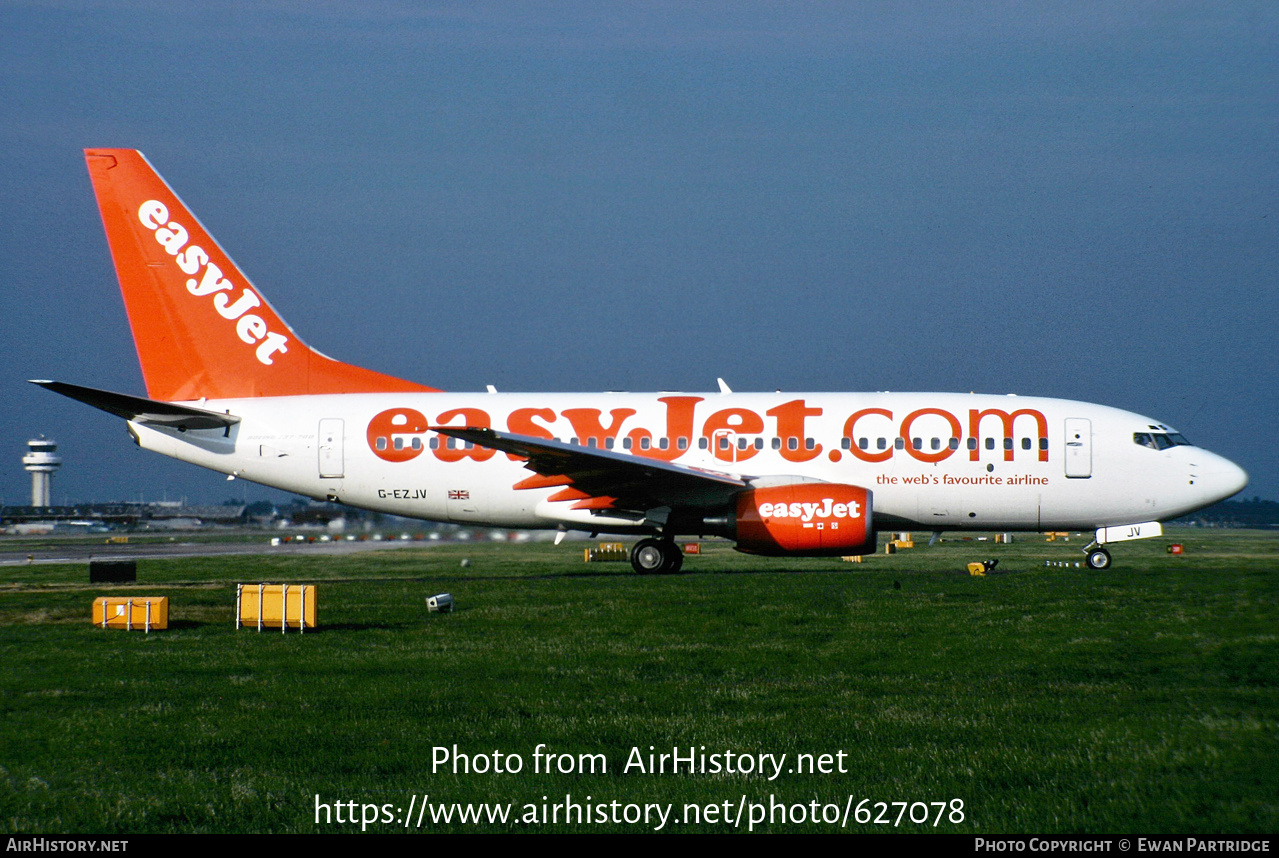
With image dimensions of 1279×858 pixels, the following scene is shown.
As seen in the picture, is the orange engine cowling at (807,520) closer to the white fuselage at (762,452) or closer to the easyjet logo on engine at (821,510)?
the easyjet logo on engine at (821,510)

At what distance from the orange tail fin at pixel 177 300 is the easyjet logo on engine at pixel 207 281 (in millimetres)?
22

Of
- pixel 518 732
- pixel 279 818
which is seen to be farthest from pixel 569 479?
pixel 279 818

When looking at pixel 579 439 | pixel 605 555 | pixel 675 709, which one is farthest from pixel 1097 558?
pixel 675 709

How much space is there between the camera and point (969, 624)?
14.0 meters

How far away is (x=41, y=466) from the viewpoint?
132750 mm

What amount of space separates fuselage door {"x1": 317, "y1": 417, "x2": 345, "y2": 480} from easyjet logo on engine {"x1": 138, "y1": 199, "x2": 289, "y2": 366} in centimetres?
218

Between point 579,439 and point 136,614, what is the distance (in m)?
11.5

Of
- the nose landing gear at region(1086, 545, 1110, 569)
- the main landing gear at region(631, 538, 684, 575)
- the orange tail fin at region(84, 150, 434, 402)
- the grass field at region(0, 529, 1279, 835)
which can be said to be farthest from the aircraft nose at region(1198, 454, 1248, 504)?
the orange tail fin at region(84, 150, 434, 402)

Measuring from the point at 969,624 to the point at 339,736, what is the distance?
8286 millimetres

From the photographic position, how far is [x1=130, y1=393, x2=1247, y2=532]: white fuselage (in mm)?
23984

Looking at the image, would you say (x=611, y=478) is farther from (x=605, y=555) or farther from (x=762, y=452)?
(x=605, y=555)

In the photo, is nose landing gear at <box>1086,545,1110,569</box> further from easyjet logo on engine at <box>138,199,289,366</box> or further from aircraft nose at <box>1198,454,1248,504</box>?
easyjet logo on engine at <box>138,199,289,366</box>

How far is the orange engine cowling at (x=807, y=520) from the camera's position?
853 inches

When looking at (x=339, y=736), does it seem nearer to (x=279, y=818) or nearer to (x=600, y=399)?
(x=279, y=818)
